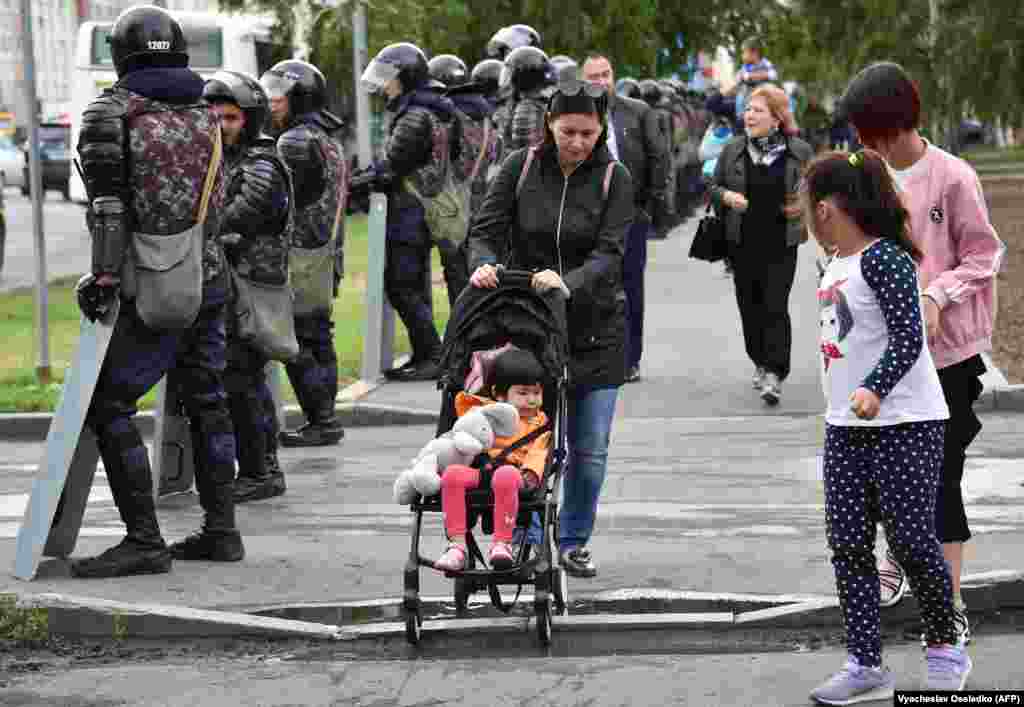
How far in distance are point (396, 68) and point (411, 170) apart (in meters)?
0.73

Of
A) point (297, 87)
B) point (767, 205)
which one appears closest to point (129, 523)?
point (297, 87)

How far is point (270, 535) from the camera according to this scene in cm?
907

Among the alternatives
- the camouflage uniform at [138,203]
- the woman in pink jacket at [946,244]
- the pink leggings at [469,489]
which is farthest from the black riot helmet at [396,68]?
the woman in pink jacket at [946,244]

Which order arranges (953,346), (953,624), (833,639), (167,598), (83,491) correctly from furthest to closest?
1. (83,491)
2. (167,598)
3. (833,639)
4. (953,346)
5. (953,624)

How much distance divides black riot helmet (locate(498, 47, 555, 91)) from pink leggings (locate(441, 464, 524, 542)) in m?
7.95

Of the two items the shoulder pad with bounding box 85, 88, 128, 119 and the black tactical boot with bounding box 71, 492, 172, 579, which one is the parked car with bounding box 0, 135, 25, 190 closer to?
the black tactical boot with bounding box 71, 492, 172, 579

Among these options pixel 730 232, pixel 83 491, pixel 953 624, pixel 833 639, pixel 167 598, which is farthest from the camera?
pixel 730 232

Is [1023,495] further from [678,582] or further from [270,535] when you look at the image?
[270,535]

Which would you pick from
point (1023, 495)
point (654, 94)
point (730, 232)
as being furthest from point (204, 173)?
point (654, 94)

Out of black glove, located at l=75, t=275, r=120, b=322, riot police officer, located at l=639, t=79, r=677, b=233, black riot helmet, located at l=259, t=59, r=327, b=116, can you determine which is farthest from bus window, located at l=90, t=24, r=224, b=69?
black glove, located at l=75, t=275, r=120, b=322

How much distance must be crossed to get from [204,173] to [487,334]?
140cm

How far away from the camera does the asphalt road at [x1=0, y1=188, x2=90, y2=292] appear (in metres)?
26.3

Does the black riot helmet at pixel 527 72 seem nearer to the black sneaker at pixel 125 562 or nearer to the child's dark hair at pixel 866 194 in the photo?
the black sneaker at pixel 125 562

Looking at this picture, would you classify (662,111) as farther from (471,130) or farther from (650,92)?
(471,130)
